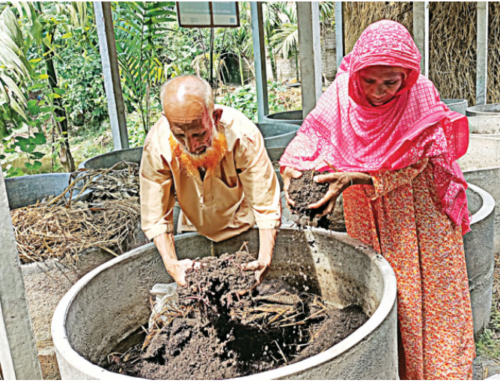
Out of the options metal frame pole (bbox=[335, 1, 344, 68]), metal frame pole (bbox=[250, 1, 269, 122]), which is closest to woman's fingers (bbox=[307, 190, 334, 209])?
metal frame pole (bbox=[335, 1, 344, 68])

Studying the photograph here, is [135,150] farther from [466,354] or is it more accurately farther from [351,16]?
[351,16]

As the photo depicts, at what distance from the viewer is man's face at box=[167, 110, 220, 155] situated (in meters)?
1.78

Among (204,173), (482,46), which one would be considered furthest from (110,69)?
(482,46)

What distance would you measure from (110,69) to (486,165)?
357 cm

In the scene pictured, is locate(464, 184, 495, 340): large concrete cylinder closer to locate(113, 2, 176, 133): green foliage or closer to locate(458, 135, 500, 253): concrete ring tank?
locate(458, 135, 500, 253): concrete ring tank

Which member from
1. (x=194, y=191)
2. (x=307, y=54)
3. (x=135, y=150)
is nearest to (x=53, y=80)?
(x=135, y=150)

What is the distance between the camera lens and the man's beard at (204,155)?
1996mm

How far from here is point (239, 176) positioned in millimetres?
2195

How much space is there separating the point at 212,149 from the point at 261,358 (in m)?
0.92

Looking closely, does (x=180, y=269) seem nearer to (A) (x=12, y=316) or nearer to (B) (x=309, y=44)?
(A) (x=12, y=316)

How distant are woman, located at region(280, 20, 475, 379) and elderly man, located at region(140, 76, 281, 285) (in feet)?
0.71

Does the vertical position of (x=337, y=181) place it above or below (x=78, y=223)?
above

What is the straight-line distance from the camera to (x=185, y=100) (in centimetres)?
174

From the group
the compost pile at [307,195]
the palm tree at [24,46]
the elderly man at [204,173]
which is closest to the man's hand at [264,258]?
the elderly man at [204,173]
